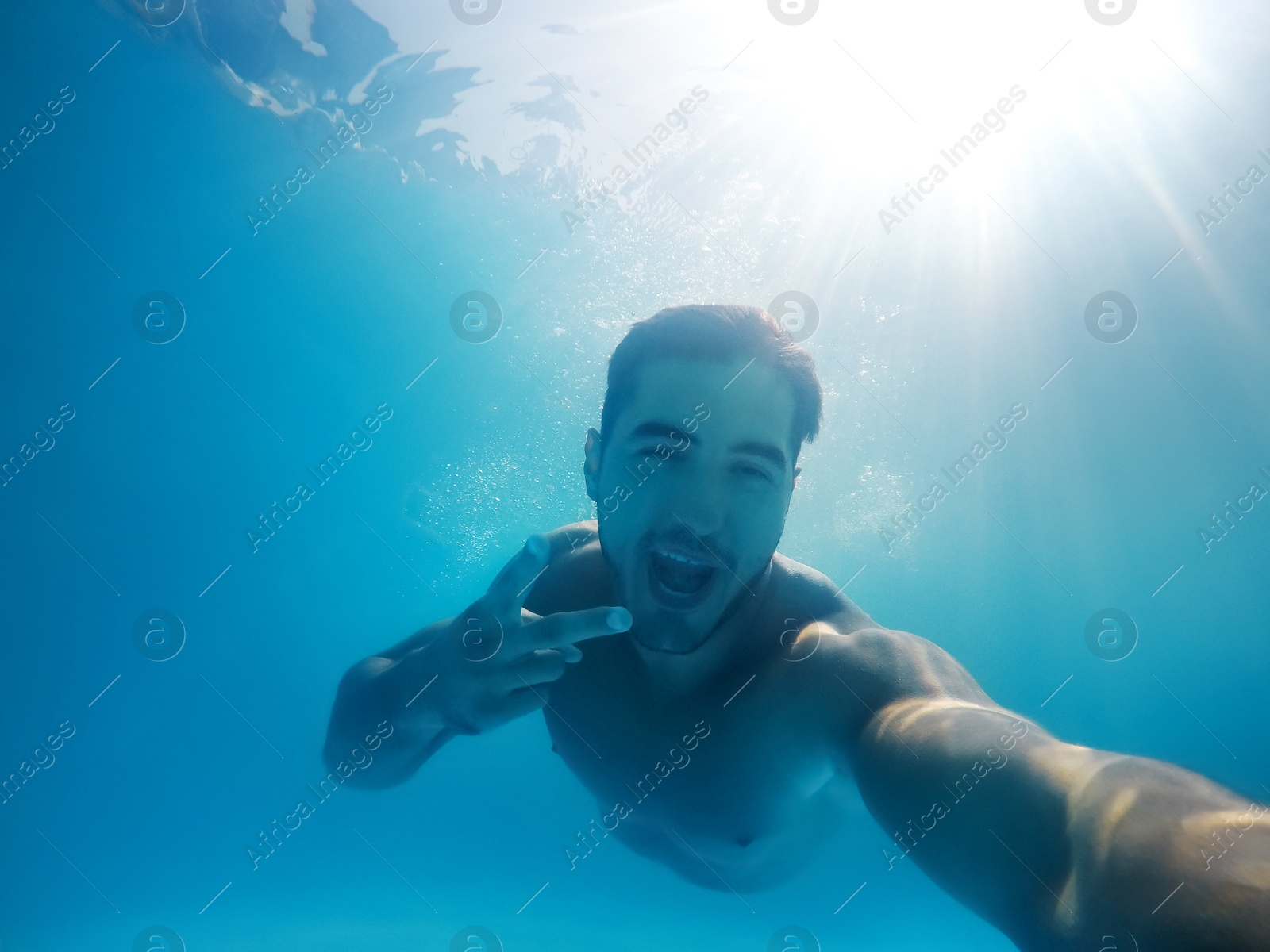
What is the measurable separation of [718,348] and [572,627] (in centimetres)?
157

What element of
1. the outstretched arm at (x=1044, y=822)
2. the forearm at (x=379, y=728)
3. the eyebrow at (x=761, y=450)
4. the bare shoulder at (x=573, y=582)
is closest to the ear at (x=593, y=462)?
the bare shoulder at (x=573, y=582)

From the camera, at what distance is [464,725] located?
264 cm

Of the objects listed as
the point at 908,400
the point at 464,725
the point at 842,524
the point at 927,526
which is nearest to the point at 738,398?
Answer: the point at 464,725

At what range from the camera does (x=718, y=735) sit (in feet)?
9.78

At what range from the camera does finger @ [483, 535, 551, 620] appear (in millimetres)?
2205

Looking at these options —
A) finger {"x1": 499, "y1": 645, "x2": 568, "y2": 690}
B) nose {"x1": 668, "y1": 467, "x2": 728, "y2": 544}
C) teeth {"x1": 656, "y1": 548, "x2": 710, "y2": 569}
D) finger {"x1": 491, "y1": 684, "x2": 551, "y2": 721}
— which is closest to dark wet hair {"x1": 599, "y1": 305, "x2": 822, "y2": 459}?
nose {"x1": 668, "y1": 467, "x2": 728, "y2": 544}

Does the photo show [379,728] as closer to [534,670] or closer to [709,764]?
[534,670]

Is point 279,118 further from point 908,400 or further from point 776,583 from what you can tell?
point 908,400

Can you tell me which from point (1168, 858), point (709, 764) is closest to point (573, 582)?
point (709, 764)

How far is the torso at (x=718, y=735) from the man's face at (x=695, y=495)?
1.01ft

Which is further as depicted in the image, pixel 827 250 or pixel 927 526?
pixel 927 526

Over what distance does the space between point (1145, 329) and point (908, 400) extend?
12.7 feet

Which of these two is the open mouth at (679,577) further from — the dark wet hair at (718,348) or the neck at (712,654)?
the dark wet hair at (718,348)

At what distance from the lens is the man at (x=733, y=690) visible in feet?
4.91
